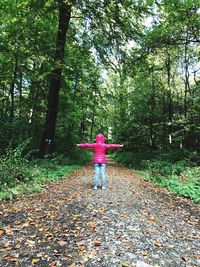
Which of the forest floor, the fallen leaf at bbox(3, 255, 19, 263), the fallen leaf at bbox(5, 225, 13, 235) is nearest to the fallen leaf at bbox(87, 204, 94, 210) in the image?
the forest floor

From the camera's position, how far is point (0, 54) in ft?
48.0

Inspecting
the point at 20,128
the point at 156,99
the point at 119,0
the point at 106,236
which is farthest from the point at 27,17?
the point at 156,99

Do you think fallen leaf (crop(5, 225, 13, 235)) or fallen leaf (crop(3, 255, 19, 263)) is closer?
fallen leaf (crop(3, 255, 19, 263))

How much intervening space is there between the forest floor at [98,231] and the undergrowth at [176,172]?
1273mm

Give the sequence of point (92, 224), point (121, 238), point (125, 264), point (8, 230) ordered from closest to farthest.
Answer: point (125, 264), point (121, 238), point (8, 230), point (92, 224)

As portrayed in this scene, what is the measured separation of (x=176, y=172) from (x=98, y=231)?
9.10m

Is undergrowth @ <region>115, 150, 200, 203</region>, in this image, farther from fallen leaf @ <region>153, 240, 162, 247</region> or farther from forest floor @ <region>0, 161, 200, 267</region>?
fallen leaf @ <region>153, 240, 162, 247</region>

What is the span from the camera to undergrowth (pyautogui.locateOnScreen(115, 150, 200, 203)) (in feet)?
30.6

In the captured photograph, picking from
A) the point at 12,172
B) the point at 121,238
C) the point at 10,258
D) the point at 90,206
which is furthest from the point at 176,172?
the point at 10,258

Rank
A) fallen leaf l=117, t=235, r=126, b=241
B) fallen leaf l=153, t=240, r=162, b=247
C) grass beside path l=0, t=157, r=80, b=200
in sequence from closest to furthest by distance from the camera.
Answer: fallen leaf l=153, t=240, r=162, b=247
fallen leaf l=117, t=235, r=126, b=241
grass beside path l=0, t=157, r=80, b=200

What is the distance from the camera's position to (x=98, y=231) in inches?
196

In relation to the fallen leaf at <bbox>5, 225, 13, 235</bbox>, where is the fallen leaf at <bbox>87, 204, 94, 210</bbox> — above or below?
above

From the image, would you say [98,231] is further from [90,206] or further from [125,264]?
[90,206]

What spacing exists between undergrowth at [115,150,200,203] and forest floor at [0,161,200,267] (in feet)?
4.18
